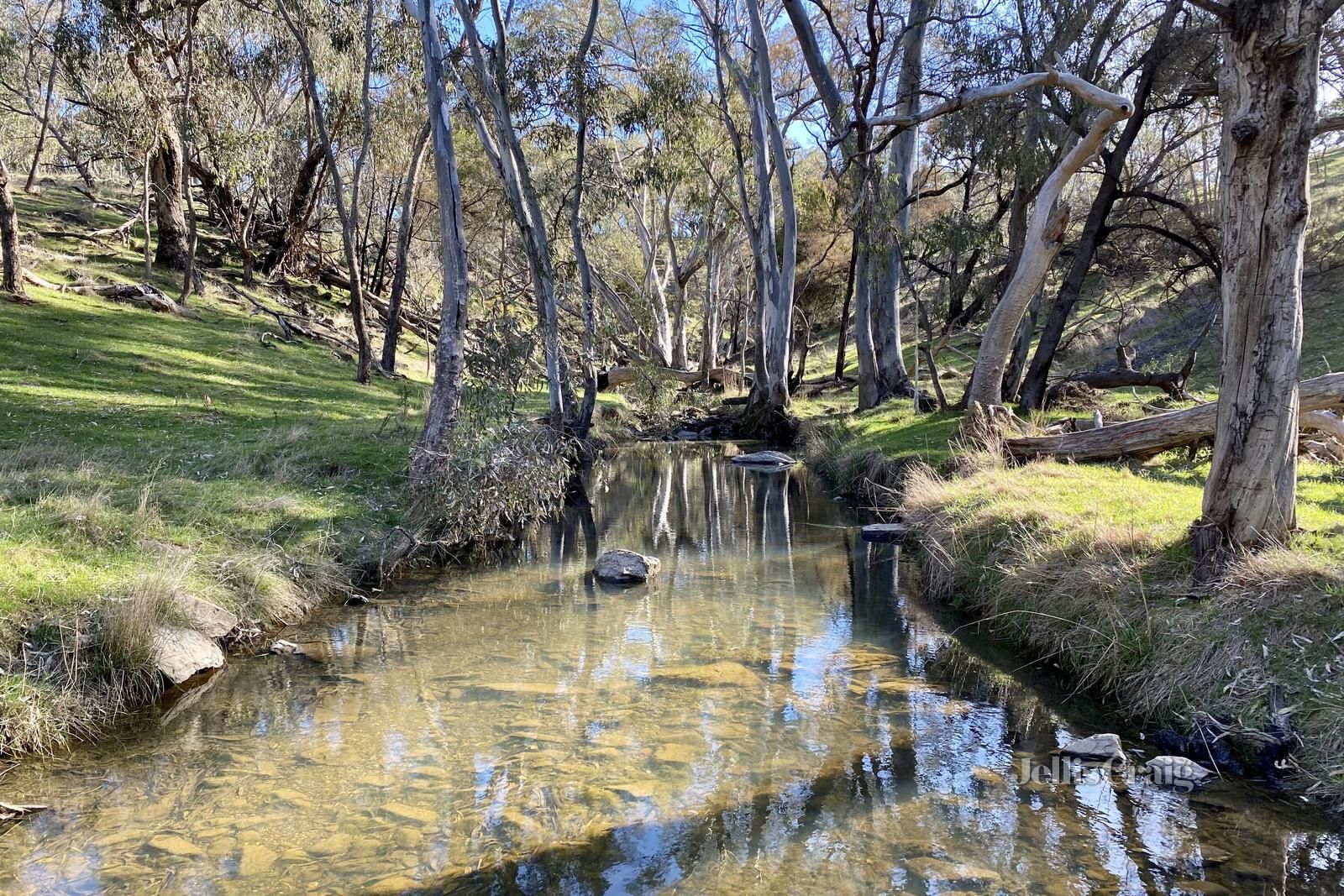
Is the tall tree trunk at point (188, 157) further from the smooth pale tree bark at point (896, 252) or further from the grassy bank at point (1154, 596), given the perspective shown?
the grassy bank at point (1154, 596)

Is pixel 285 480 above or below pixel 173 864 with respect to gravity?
above

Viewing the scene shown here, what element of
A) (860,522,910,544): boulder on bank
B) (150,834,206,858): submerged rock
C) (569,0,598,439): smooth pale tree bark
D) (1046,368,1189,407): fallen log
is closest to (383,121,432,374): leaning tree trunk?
(569,0,598,439): smooth pale tree bark

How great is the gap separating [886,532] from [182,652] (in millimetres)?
7273

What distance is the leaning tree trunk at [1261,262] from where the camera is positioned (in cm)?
511

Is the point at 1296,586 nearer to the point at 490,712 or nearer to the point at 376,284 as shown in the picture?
the point at 490,712

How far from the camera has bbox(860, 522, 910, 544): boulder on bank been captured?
9829mm

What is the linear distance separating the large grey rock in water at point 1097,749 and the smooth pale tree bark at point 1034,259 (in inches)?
267

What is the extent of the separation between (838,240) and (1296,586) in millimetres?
25736

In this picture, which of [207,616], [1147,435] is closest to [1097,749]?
[1147,435]

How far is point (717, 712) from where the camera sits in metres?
5.52

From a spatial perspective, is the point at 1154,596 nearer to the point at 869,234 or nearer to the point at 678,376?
the point at 869,234

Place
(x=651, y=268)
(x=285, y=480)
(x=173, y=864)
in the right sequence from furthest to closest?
(x=651, y=268), (x=285, y=480), (x=173, y=864)

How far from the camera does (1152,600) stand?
564 cm

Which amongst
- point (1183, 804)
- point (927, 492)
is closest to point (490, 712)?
point (1183, 804)
